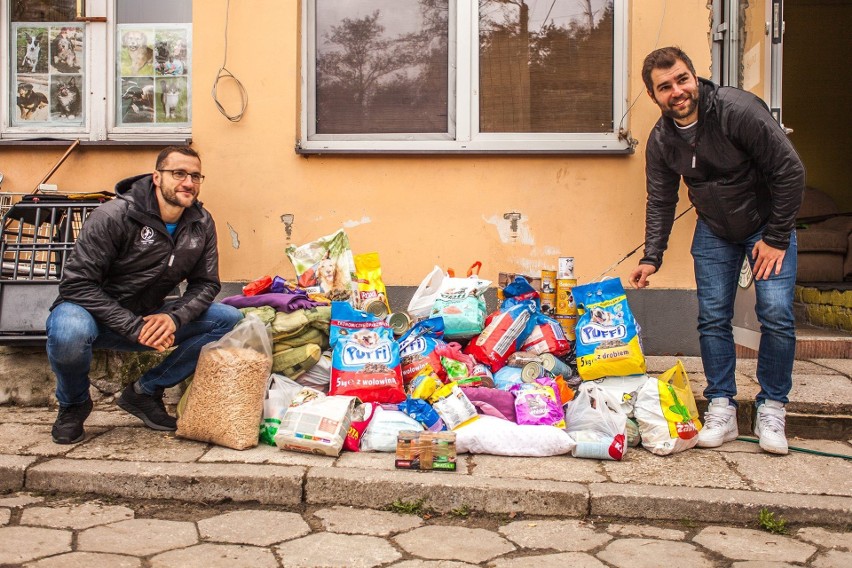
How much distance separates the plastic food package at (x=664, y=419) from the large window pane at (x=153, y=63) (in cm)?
376

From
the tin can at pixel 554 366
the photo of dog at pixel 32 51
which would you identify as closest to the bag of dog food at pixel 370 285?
the tin can at pixel 554 366

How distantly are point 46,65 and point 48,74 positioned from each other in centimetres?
7

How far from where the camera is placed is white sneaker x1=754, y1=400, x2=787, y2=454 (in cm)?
395

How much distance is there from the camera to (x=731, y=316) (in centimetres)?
417

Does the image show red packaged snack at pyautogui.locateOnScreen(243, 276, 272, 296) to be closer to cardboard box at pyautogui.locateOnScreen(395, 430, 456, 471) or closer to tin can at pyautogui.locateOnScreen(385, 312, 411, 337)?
tin can at pyautogui.locateOnScreen(385, 312, 411, 337)

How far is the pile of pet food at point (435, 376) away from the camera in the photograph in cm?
391

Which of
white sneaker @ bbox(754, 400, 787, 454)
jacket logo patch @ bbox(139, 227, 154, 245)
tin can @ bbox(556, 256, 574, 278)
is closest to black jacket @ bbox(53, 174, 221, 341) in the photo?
jacket logo patch @ bbox(139, 227, 154, 245)

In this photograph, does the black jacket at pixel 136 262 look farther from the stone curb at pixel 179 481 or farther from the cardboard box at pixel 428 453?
the cardboard box at pixel 428 453

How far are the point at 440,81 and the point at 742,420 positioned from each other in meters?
3.00

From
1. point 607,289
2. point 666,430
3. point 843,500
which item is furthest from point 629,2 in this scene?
point 843,500

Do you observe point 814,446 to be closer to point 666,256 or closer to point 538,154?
point 666,256

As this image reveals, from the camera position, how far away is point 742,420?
444cm

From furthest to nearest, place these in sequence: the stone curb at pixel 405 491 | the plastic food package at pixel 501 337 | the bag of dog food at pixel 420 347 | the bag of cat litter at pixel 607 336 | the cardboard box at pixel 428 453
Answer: the plastic food package at pixel 501 337 < the bag of dog food at pixel 420 347 < the bag of cat litter at pixel 607 336 < the cardboard box at pixel 428 453 < the stone curb at pixel 405 491

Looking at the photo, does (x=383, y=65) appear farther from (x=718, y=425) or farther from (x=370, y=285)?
(x=718, y=425)
